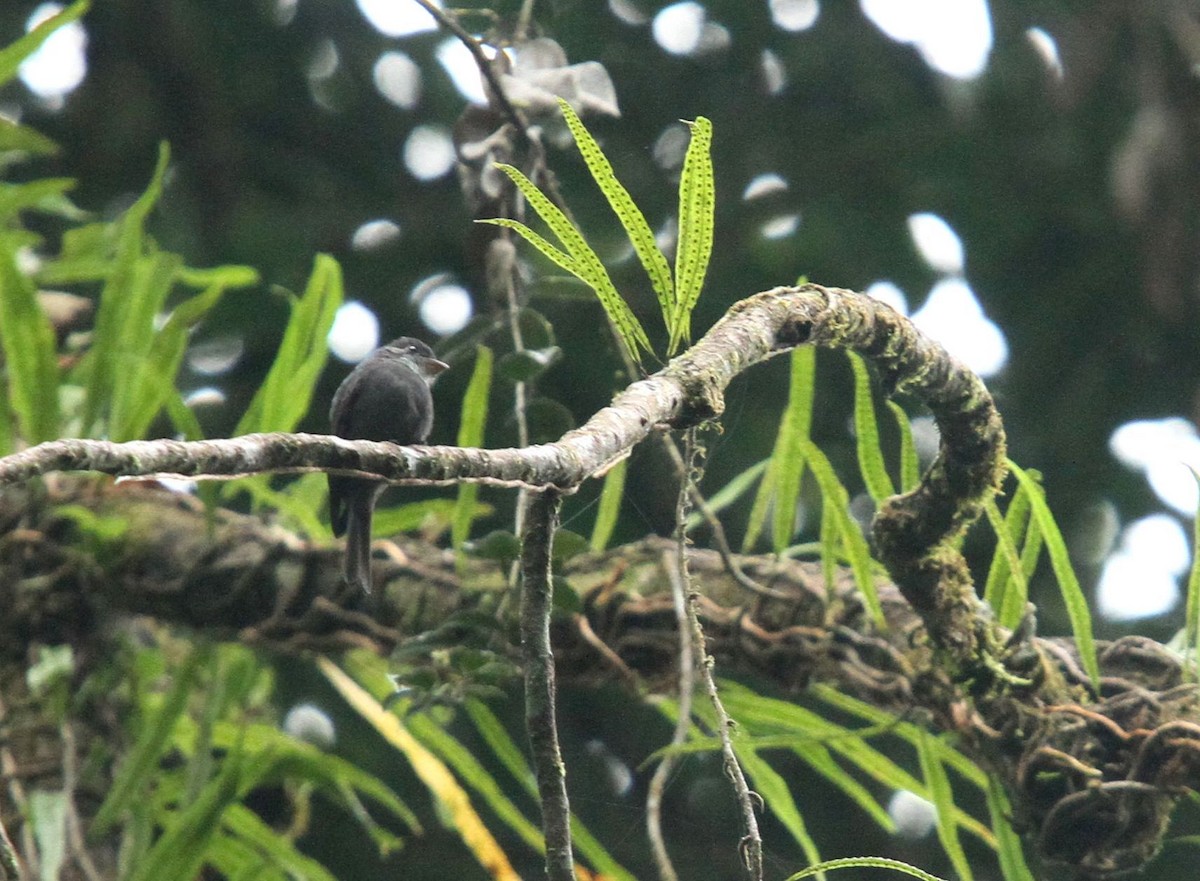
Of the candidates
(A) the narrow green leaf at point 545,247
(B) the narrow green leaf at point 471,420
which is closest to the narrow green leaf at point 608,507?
(B) the narrow green leaf at point 471,420

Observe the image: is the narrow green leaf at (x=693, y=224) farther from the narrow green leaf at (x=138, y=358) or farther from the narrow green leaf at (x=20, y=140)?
the narrow green leaf at (x=20, y=140)

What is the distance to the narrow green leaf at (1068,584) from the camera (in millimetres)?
1772

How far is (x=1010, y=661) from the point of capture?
180 cm

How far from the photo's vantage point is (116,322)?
2.48 meters

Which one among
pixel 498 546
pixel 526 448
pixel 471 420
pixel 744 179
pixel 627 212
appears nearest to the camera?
pixel 526 448

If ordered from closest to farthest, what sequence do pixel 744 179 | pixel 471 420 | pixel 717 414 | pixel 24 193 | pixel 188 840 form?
pixel 717 414 < pixel 471 420 < pixel 188 840 < pixel 24 193 < pixel 744 179

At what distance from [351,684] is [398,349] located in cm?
65

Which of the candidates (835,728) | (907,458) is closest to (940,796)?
(835,728)

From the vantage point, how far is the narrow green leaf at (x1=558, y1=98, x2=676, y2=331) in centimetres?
113

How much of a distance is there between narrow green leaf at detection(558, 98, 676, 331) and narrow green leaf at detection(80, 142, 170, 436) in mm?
1515

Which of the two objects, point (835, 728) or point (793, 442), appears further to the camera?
point (835, 728)

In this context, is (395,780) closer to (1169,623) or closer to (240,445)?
(1169,623)

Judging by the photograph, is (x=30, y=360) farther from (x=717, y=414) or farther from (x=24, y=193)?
(x=717, y=414)

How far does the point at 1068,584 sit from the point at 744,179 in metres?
1.84
